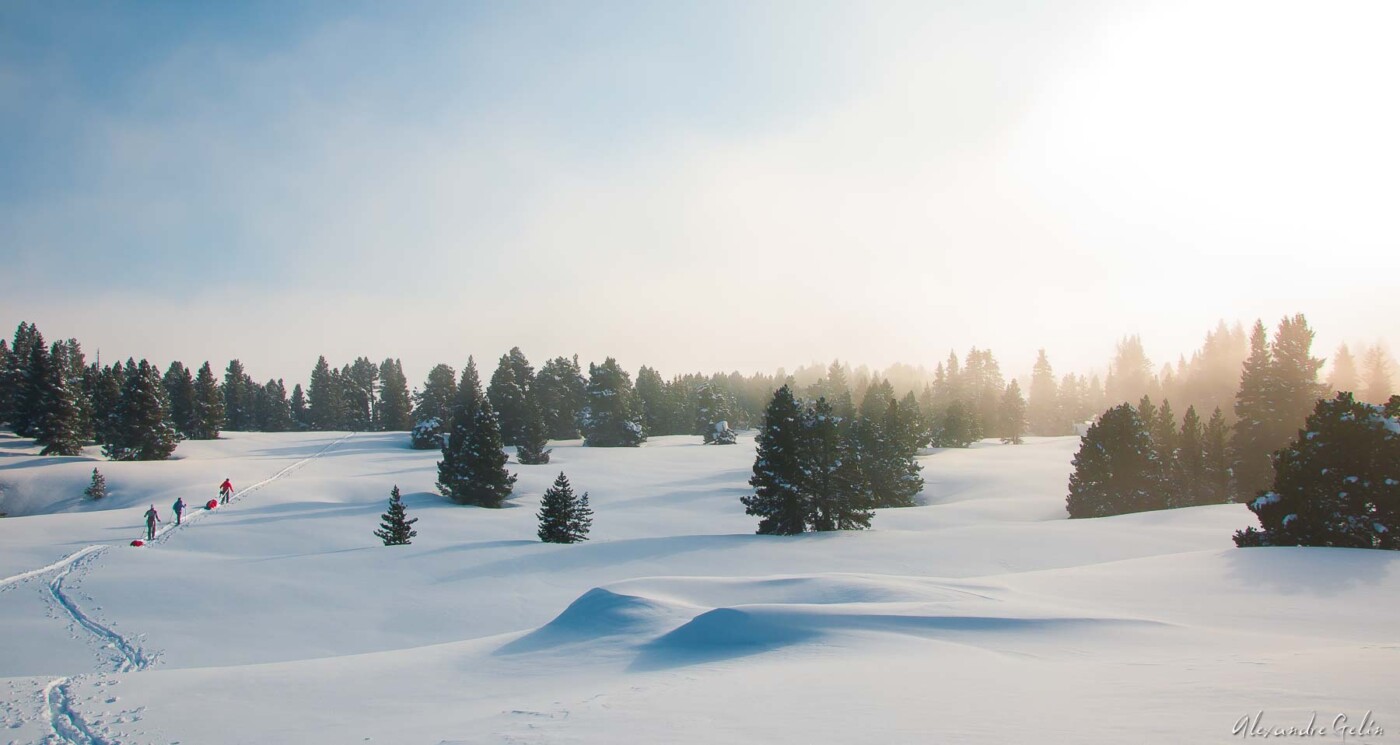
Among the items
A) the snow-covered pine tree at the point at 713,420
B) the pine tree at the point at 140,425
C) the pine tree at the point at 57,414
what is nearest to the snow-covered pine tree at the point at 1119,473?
the snow-covered pine tree at the point at 713,420

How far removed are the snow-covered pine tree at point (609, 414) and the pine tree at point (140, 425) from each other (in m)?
39.5

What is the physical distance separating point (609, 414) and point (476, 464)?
117 feet

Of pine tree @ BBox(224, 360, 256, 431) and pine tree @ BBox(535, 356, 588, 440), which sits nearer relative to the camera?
pine tree @ BBox(535, 356, 588, 440)

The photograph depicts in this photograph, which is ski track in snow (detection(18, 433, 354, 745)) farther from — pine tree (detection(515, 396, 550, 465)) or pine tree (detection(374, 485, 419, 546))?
pine tree (detection(515, 396, 550, 465))

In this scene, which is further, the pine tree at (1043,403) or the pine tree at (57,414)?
the pine tree at (1043,403)

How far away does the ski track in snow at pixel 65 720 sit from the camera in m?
7.36

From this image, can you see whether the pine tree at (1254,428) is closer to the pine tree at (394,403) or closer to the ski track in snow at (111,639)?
the ski track in snow at (111,639)

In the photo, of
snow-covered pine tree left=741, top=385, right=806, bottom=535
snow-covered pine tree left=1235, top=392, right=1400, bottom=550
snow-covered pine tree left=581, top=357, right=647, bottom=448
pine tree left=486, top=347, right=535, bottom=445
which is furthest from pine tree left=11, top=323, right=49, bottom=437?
snow-covered pine tree left=1235, top=392, right=1400, bottom=550

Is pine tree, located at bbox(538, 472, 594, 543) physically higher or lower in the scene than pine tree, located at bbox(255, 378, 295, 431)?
lower

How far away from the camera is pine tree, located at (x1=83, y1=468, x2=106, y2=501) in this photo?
4503 centimetres

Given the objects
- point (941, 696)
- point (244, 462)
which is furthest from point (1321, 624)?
point (244, 462)

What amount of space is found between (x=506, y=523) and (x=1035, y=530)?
25.8 m

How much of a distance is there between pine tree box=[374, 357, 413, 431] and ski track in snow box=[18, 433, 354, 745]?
7357 centimetres

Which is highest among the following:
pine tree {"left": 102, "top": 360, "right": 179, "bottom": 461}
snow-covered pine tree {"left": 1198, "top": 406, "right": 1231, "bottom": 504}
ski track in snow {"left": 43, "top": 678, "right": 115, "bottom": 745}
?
pine tree {"left": 102, "top": 360, "right": 179, "bottom": 461}
